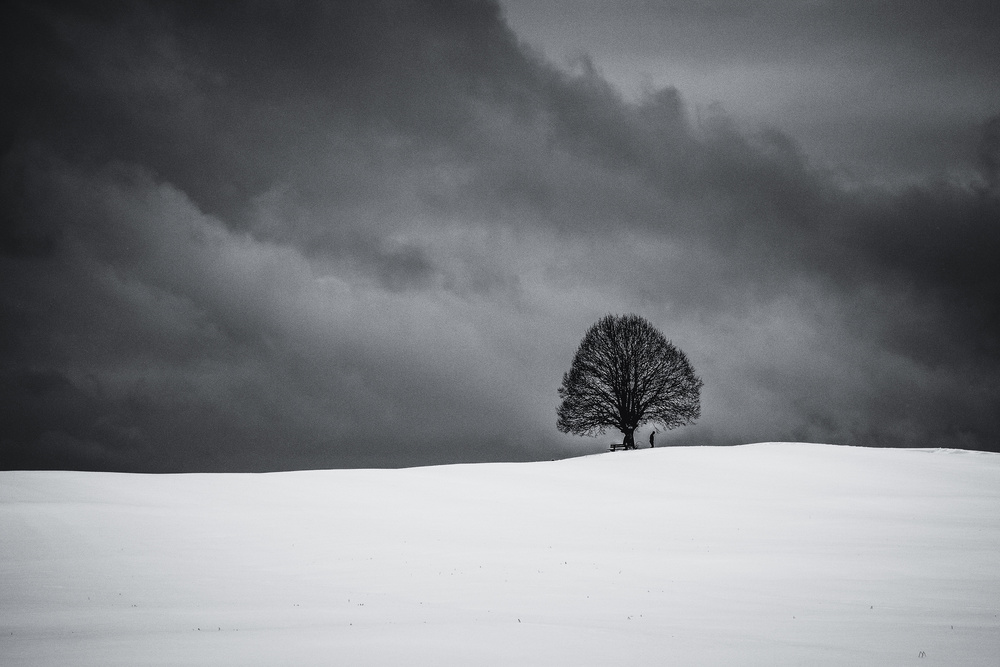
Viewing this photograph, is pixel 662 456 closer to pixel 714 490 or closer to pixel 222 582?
pixel 714 490

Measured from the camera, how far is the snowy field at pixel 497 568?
35.0ft

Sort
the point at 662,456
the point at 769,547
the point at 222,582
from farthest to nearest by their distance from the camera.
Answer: the point at 662,456 < the point at 769,547 < the point at 222,582

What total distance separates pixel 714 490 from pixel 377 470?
13.3 m

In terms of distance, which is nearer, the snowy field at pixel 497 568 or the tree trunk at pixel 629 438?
the snowy field at pixel 497 568

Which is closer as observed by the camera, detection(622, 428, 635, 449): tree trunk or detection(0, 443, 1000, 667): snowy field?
detection(0, 443, 1000, 667): snowy field

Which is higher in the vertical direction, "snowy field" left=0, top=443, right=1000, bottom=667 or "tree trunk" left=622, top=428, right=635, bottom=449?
"tree trunk" left=622, top=428, right=635, bottom=449

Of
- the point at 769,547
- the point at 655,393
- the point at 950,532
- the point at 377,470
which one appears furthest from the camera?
the point at 655,393

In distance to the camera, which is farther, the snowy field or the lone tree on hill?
the lone tree on hill

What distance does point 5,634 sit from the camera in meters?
11.9

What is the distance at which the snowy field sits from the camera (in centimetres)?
1066

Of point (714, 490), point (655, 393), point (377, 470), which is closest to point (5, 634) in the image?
point (377, 470)

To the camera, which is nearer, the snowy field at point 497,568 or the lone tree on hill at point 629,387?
the snowy field at point 497,568

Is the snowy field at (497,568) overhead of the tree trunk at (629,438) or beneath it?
beneath

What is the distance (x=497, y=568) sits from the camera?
56.2 ft
